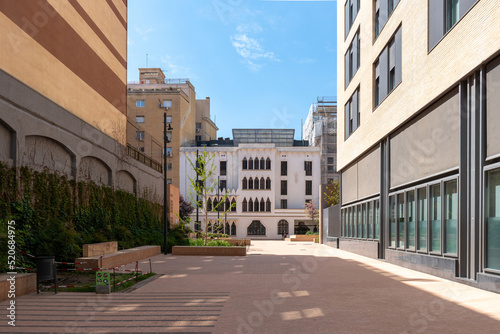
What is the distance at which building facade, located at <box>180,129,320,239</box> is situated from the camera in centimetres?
6569

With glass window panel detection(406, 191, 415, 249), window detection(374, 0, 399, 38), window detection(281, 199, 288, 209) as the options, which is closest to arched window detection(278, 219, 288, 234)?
window detection(281, 199, 288, 209)

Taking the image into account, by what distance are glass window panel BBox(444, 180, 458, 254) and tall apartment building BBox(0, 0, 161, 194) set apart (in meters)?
14.4

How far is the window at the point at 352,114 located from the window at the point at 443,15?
39.7 ft

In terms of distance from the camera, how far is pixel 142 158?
108 ft

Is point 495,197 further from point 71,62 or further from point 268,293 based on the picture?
point 71,62

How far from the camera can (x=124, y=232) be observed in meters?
23.8

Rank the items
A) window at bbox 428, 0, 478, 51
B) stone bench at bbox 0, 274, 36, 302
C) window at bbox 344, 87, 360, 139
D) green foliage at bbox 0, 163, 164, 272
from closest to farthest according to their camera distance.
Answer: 1. stone bench at bbox 0, 274, 36, 302
2. window at bbox 428, 0, 478, 51
3. green foliage at bbox 0, 163, 164, 272
4. window at bbox 344, 87, 360, 139

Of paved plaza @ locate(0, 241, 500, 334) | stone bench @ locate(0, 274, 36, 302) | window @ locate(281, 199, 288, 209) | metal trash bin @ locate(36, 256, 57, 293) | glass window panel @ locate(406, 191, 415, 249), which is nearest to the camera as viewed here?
paved plaza @ locate(0, 241, 500, 334)

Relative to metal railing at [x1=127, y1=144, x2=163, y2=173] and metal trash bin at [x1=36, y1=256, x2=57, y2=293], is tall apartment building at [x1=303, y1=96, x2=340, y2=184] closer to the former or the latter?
metal railing at [x1=127, y1=144, x2=163, y2=173]

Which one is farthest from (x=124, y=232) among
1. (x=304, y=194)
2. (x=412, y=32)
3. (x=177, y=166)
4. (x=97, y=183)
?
(x=304, y=194)

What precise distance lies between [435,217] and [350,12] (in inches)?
767

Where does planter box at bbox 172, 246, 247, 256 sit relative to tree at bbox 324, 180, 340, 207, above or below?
below

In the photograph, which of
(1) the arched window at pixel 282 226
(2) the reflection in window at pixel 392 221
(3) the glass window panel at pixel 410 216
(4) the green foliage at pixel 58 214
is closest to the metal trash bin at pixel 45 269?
(4) the green foliage at pixel 58 214

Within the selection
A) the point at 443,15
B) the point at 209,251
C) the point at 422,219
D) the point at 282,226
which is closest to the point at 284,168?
the point at 282,226
